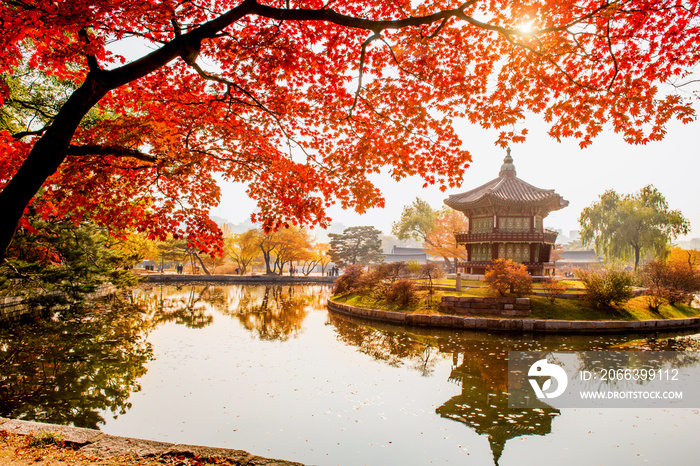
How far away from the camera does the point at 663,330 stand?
1494cm

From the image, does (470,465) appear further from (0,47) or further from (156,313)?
(156,313)

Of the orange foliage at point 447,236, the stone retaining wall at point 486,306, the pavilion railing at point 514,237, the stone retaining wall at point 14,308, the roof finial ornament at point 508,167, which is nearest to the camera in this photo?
the stone retaining wall at point 14,308

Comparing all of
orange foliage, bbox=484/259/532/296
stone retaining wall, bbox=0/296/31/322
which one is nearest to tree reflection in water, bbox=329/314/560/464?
orange foliage, bbox=484/259/532/296

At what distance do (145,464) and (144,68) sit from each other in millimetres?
4485

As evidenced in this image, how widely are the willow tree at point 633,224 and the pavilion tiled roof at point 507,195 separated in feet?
34.4

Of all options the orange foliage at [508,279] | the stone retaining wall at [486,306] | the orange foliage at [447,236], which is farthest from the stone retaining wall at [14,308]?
the orange foliage at [447,236]

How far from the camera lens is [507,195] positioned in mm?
25953

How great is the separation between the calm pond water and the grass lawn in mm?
2926

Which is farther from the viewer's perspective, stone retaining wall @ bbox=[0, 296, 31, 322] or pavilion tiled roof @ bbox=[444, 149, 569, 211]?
pavilion tiled roof @ bbox=[444, 149, 569, 211]

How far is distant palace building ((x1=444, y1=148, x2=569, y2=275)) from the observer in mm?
25031

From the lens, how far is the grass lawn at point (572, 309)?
15.4 m

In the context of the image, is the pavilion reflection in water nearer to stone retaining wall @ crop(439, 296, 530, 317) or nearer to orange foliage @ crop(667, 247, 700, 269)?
stone retaining wall @ crop(439, 296, 530, 317)

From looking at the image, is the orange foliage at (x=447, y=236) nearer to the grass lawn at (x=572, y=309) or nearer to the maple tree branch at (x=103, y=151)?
the grass lawn at (x=572, y=309)

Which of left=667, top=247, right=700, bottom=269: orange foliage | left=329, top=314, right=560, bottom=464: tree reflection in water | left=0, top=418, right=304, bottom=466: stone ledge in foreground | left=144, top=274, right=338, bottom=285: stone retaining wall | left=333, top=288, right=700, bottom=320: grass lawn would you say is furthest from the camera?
left=144, top=274, right=338, bottom=285: stone retaining wall
